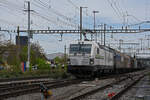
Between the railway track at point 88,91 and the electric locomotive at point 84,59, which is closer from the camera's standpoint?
the railway track at point 88,91

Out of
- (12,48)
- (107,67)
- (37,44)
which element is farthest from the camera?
(37,44)

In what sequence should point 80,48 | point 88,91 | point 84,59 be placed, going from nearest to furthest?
point 88,91
point 84,59
point 80,48

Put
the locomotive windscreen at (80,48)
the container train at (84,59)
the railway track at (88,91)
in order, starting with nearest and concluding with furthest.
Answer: the railway track at (88,91)
the container train at (84,59)
the locomotive windscreen at (80,48)

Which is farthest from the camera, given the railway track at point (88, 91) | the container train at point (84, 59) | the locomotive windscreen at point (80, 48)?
the locomotive windscreen at point (80, 48)

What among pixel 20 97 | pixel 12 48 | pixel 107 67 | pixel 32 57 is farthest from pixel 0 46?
pixel 20 97

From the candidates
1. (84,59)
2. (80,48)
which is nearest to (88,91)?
(84,59)

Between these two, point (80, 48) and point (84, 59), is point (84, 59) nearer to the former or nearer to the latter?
point (84, 59)

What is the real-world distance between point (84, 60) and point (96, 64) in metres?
1.44

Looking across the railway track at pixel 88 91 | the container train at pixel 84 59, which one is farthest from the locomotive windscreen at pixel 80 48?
the railway track at pixel 88 91

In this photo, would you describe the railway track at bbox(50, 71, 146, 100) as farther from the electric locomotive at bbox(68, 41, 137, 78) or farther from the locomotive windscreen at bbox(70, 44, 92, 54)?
the locomotive windscreen at bbox(70, 44, 92, 54)

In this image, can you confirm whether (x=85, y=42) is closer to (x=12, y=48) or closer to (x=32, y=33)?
(x=32, y=33)

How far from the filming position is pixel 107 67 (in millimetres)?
30453

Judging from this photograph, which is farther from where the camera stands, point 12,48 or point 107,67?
point 12,48

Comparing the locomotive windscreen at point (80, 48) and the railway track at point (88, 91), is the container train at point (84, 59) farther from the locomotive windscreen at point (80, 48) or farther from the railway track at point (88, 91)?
the railway track at point (88, 91)
